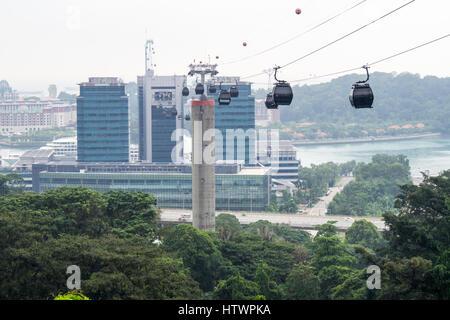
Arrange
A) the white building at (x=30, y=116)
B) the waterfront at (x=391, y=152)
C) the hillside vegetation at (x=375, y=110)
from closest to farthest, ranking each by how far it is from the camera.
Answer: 1. the waterfront at (x=391, y=152)
2. the hillside vegetation at (x=375, y=110)
3. the white building at (x=30, y=116)

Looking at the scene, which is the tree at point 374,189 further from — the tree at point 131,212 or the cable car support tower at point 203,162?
the tree at point 131,212

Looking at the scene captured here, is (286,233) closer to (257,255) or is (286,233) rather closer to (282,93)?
(257,255)

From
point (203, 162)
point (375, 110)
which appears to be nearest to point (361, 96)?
point (203, 162)

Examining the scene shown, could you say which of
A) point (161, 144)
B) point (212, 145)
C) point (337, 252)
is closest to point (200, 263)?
point (337, 252)

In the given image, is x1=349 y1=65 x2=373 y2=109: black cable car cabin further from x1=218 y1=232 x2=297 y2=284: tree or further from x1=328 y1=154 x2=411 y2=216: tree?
x1=328 y1=154 x2=411 y2=216: tree

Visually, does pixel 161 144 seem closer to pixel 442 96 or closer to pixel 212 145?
pixel 212 145

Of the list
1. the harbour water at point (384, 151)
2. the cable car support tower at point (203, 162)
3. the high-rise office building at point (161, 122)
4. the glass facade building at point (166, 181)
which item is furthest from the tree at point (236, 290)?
the harbour water at point (384, 151)
